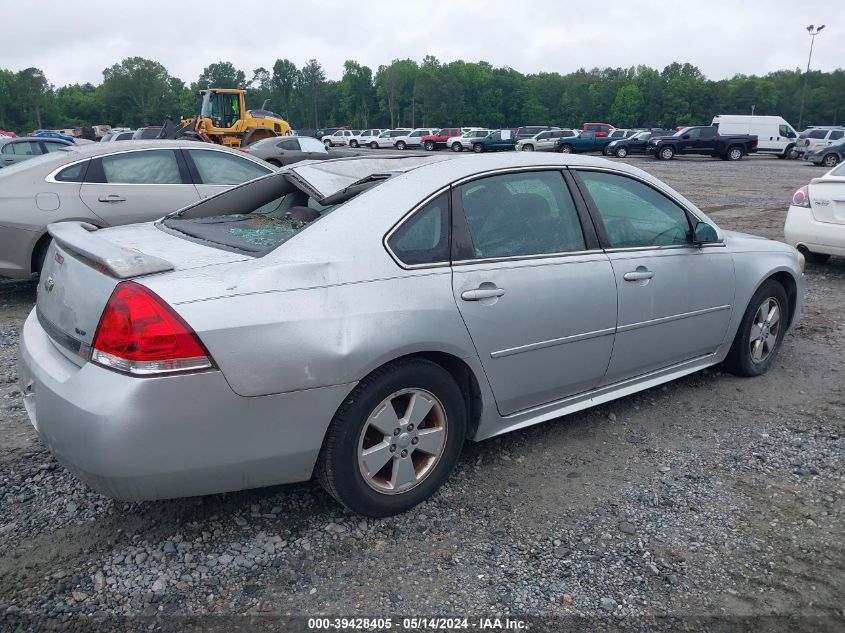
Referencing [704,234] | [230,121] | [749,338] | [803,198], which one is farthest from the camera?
[230,121]

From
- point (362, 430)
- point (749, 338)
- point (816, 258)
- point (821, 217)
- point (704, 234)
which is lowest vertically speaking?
point (816, 258)

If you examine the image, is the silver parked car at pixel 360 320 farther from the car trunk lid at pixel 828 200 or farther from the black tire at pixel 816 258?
the black tire at pixel 816 258

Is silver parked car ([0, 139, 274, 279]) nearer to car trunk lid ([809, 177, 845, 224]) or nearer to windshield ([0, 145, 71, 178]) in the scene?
windshield ([0, 145, 71, 178])

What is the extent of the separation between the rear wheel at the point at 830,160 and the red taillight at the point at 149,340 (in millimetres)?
33637

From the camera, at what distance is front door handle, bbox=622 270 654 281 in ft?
12.0

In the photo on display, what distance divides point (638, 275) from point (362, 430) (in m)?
1.80

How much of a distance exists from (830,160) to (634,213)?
31.8 metres

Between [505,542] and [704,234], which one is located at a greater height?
[704,234]

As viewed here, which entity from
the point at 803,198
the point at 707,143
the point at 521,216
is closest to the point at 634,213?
the point at 521,216

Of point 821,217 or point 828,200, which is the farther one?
point 821,217

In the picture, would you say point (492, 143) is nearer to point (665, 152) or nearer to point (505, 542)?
point (665, 152)

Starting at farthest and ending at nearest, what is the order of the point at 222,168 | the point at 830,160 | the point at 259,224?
the point at 830,160
the point at 222,168
the point at 259,224

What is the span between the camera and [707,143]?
34219 mm

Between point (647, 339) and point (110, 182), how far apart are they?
203 inches
